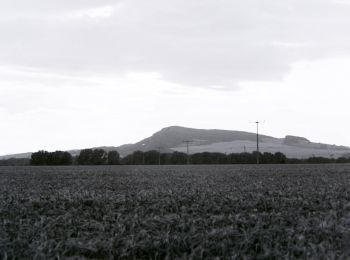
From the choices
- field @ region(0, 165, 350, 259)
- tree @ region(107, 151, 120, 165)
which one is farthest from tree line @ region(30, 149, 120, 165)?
field @ region(0, 165, 350, 259)

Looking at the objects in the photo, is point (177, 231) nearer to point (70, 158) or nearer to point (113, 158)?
point (113, 158)

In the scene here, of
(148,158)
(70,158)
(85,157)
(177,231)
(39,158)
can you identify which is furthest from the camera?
(148,158)

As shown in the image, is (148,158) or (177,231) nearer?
(177,231)

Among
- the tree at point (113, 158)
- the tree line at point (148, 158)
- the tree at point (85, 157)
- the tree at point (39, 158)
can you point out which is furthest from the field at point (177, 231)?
the tree at point (85, 157)

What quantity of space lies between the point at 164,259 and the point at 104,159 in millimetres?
115880

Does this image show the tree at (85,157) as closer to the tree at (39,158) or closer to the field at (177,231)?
the tree at (39,158)

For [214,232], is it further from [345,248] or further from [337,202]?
[337,202]

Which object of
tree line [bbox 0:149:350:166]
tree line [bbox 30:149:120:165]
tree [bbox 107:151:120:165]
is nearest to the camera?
tree [bbox 107:151:120:165]

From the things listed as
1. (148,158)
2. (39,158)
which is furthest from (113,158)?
(39,158)

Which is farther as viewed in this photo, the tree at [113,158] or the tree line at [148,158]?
the tree line at [148,158]

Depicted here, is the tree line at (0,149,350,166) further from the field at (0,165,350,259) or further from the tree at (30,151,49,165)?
the field at (0,165,350,259)

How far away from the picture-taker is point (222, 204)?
42.6ft

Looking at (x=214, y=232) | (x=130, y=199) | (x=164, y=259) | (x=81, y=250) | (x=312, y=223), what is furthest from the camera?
(x=130, y=199)

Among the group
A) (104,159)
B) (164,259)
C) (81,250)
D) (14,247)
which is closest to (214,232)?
(164,259)
